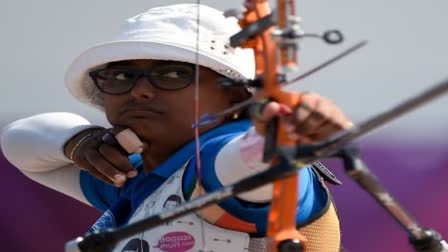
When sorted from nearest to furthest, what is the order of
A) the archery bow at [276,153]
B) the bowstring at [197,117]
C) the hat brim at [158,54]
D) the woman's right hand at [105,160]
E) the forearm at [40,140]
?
the archery bow at [276,153] < the bowstring at [197,117] < the hat brim at [158,54] < the woman's right hand at [105,160] < the forearm at [40,140]

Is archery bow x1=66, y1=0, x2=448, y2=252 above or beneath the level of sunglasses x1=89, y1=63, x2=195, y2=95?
beneath

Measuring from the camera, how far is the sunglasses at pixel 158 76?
169cm

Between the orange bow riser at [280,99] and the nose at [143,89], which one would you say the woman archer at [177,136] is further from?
the orange bow riser at [280,99]

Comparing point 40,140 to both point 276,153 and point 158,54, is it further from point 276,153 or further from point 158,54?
point 276,153

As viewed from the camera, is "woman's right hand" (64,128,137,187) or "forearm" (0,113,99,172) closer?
"woman's right hand" (64,128,137,187)

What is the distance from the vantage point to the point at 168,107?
168 cm

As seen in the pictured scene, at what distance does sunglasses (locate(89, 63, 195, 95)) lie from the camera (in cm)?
169

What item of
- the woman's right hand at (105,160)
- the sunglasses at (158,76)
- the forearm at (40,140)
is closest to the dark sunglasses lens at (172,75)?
the sunglasses at (158,76)

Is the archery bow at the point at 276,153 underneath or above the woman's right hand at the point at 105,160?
underneath

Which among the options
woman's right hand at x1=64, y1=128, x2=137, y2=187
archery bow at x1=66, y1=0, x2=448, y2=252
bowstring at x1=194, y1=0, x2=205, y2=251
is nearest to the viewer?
archery bow at x1=66, y1=0, x2=448, y2=252

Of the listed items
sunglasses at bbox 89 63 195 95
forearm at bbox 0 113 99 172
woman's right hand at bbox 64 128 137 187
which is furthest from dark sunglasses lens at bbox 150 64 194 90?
forearm at bbox 0 113 99 172

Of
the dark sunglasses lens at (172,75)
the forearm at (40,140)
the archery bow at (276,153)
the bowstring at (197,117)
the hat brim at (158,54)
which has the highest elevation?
the forearm at (40,140)

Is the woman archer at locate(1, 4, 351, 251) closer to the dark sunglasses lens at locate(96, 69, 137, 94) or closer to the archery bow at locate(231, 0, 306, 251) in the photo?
the dark sunglasses lens at locate(96, 69, 137, 94)

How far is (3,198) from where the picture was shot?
2.63 meters
